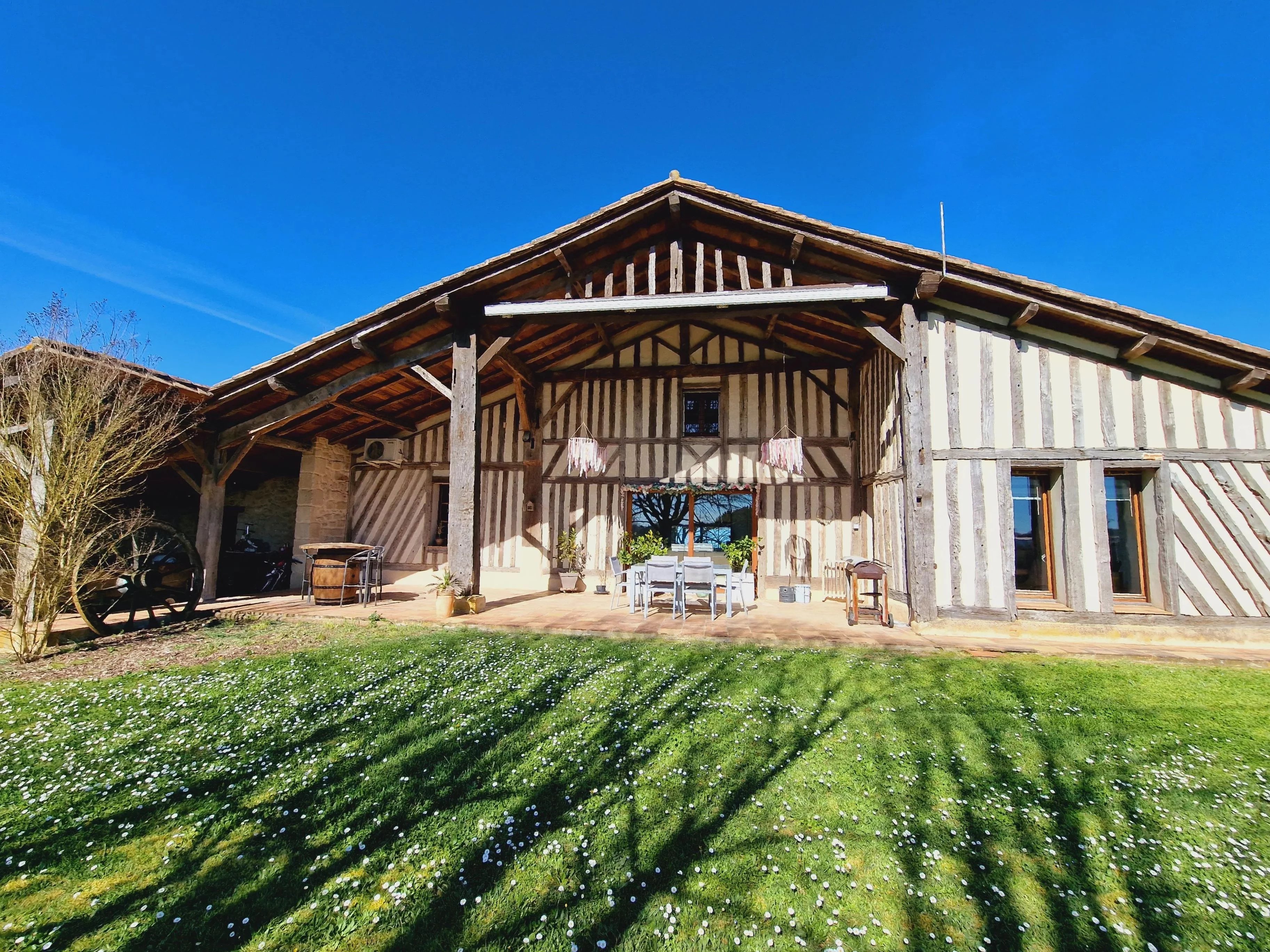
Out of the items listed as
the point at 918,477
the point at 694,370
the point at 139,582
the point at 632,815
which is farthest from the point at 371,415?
the point at 632,815

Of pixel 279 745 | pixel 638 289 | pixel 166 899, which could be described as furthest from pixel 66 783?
pixel 638 289

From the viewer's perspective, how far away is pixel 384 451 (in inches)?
413

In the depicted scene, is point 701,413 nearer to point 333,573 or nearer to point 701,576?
point 701,576

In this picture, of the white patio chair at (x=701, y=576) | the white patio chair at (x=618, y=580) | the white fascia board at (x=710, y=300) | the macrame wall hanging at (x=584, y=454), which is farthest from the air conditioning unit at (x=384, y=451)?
the white patio chair at (x=701, y=576)

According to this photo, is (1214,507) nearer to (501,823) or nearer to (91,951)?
(501,823)

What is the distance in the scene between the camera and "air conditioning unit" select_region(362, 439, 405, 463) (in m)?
10.4

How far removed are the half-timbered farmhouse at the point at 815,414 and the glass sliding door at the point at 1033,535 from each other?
3 centimetres

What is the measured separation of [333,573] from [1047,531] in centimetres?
942

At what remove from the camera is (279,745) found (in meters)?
2.99

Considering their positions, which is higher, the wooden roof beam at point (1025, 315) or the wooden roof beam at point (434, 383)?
the wooden roof beam at point (1025, 315)

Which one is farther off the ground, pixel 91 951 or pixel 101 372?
pixel 101 372

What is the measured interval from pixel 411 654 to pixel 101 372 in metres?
4.43

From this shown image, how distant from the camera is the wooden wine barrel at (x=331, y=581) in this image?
24.5ft

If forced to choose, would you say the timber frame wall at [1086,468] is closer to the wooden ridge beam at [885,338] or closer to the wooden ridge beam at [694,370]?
the wooden ridge beam at [885,338]
